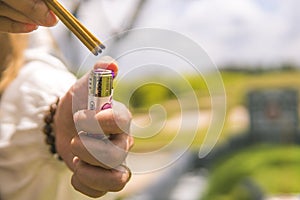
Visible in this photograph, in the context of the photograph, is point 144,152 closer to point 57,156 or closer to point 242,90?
point 57,156

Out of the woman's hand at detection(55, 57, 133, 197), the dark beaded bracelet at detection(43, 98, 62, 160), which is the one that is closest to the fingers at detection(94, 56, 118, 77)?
the woman's hand at detection(55, 57, 133, 197)

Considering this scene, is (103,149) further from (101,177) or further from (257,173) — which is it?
(257,173)

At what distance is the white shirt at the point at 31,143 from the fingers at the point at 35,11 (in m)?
0.15

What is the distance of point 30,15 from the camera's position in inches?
13.4

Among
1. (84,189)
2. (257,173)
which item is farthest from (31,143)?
(257,173)

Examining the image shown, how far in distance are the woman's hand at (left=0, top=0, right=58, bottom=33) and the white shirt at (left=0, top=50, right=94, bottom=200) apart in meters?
0.14

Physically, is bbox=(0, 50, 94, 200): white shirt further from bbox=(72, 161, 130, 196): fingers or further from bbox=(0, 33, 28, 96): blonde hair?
bbox=(72, 161, 130, 196): fingers

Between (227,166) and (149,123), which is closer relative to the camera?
(149,123)

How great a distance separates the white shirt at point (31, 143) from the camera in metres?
0.50

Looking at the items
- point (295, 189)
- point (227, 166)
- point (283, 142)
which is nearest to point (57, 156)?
point (295, 189)

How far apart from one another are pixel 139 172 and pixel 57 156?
127 millimetres

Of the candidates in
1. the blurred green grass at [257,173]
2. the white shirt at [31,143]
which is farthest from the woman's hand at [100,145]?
the blurred green grass at [257,173]

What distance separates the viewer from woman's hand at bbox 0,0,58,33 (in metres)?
0.33

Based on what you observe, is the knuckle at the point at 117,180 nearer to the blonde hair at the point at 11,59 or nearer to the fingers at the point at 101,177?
the fingers at the point at 101,177
